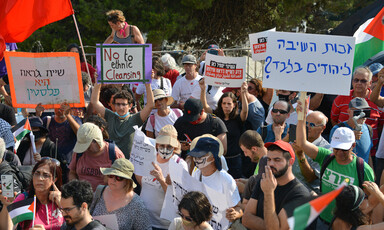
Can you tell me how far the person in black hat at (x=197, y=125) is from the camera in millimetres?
6926

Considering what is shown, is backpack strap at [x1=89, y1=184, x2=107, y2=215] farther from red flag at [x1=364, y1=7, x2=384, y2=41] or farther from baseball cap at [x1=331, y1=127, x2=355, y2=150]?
red flag at [x1=364, y1=7, x2=384, y2=41]

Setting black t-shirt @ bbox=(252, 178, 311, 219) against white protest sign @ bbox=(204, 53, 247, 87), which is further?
white protest sign @ bbox=(204, 53, 247, 87)

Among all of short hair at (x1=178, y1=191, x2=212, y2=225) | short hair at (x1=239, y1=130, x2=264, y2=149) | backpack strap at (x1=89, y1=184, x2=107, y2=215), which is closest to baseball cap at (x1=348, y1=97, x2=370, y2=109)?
short hair at (x1=239, y1=130, x2=264, y2=149)

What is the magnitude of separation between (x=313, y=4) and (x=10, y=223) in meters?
12.4

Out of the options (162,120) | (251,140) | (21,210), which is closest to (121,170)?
(21,210)

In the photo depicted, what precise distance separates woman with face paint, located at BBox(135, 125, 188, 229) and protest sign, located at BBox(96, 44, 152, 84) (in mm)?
1634

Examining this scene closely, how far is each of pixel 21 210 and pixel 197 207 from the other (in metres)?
1.77

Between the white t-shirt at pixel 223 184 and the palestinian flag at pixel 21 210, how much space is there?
1595 mm

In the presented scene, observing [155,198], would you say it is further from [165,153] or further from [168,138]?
[168,138]

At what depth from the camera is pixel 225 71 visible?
26.6 feet

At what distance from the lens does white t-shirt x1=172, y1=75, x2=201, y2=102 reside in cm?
872

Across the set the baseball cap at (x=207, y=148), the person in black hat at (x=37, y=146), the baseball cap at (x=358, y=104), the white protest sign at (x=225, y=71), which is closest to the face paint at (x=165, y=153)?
the baseball cap at (x=207, y=148)

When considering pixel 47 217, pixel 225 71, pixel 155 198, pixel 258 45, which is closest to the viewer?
pixel 47 217

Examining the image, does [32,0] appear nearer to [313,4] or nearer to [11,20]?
[11,20]
